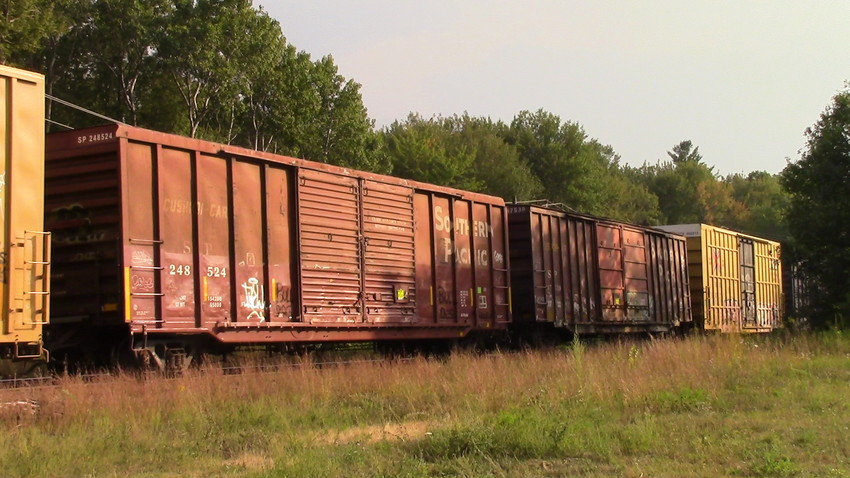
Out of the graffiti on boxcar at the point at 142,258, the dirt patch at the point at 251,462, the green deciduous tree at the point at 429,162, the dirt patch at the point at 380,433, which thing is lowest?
Answer: the dirt patch at the point at 251,462

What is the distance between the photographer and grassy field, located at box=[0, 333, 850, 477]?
732 cm

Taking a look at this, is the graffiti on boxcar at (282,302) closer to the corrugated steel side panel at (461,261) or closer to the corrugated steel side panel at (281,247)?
the corrugated steel side panel at (281,247)

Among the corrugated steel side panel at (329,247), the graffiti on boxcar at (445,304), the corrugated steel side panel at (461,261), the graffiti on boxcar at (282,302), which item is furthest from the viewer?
the graffiti on boxcar at (445,304)

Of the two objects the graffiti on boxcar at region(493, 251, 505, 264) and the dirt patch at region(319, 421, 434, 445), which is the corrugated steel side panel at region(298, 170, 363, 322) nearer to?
the graffiti on boxcar at region(493, 251, 505, 264)

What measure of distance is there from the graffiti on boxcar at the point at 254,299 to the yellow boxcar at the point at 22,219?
3.73 meters

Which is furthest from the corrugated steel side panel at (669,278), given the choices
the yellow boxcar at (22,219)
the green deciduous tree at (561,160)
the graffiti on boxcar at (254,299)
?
the green deciduous tree at (561,160)

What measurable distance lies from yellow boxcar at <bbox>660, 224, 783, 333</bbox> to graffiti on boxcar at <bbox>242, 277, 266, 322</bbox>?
58.9 feet

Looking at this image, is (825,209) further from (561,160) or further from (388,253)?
(561,160)

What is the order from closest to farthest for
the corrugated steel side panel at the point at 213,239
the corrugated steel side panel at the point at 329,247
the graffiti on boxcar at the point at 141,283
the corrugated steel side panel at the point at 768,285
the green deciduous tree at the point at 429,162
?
the graffiti on boxcar at the point at 141,283
the corrugated steel side panel at the point at 213,239
the corrugated steel side panel at the point at 329,247
the corrugated steel side panel at the point at 768,285
the green deciduous tree at the point at 429,162

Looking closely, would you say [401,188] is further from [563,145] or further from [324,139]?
[563,145]

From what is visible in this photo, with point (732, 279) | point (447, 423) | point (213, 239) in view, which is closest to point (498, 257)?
point (213, 239)

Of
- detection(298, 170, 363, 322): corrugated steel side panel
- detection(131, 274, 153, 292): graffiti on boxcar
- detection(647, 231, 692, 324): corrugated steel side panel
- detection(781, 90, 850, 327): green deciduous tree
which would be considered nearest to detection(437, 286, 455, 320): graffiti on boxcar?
detection(298, 170, 363, 322): corrugated steel side panel

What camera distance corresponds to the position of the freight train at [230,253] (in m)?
9.91

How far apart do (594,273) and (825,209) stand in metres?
11.1
